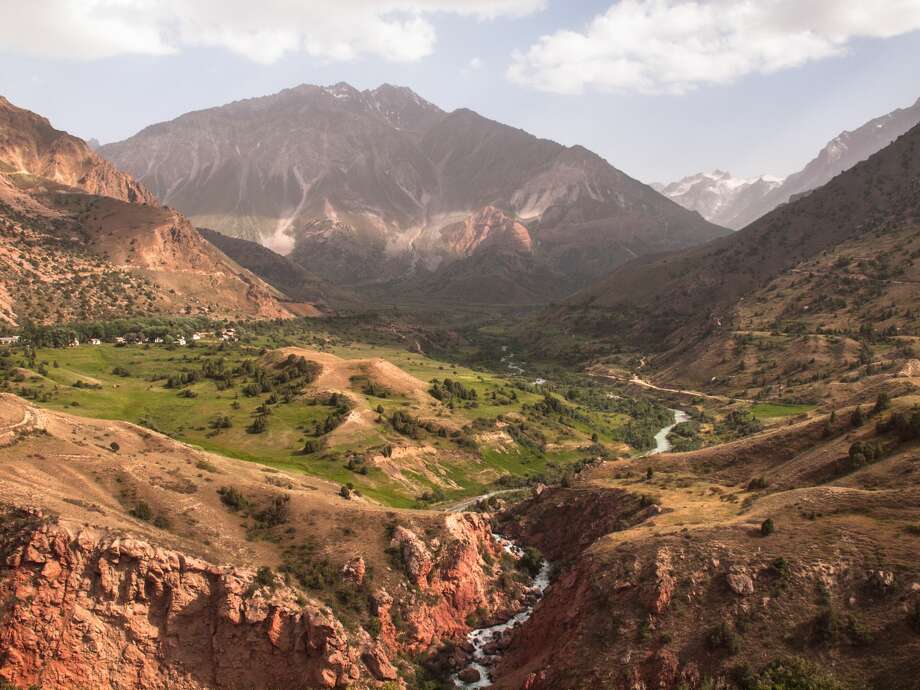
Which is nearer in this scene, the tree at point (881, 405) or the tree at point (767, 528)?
the tree at point (767, 528)

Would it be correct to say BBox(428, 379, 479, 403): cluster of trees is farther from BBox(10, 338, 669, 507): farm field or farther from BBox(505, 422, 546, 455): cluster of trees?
BBox(505, 422, 546, 455): cluster of trees

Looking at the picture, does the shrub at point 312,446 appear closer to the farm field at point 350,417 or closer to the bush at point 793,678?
the farm field at point 350,417

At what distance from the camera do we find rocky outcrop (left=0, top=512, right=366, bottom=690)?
5094 cm

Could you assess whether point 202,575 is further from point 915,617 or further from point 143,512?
point 915,617

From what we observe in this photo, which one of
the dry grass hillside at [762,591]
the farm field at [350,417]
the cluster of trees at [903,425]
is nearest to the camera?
the dry grass hillside at [762,591]

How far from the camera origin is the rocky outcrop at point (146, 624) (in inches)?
2005

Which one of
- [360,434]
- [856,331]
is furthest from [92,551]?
[856,331]

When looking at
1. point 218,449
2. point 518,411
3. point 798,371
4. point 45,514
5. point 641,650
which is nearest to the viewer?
point 641,650

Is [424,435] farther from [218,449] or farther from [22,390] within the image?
[22,390]

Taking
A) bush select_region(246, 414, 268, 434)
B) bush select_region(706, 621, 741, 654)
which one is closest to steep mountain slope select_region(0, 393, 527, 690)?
bush select_region(706, 621, 741, 654)

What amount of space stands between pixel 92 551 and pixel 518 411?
122 metres

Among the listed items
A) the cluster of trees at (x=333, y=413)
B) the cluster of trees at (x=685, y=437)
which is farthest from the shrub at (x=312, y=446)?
the cluster of trees at (x=685, y=437)

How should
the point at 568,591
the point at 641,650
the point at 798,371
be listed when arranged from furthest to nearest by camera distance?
the point at 798,371 < the point at 568,591 < the point at 641,650

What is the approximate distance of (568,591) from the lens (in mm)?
62344
